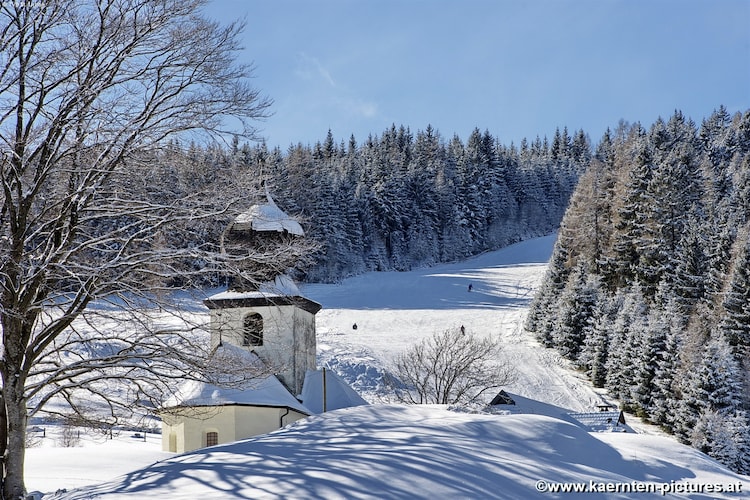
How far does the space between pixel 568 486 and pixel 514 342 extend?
44.9 metres

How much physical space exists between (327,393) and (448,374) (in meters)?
10.6

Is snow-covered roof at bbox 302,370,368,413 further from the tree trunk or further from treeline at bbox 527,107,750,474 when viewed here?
treeline at bbox 527,107,750,474

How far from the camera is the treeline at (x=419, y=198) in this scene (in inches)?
3231

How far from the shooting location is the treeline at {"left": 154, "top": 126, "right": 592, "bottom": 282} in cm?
8207

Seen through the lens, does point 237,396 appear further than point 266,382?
No

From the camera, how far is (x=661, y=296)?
50531 mm

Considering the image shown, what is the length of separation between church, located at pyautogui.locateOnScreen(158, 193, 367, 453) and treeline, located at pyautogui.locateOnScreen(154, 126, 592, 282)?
38.4 meters

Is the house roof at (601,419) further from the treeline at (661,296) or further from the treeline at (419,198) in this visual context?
the treeline at (419,198)

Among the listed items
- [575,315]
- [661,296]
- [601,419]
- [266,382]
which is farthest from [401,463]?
[661,296]

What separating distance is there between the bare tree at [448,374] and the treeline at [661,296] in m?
6.85

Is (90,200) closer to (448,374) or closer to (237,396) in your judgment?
(237,396)

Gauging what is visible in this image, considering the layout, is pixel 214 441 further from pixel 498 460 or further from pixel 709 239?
pixel 709 239

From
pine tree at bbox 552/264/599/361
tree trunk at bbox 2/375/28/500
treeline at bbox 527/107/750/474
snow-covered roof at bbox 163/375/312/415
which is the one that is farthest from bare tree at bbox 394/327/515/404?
tree trunk at bbox 2/375/28/500

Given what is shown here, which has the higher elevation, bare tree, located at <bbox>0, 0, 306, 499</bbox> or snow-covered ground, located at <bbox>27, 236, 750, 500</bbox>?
bare tree, located at <bbox>0, 0, 306, 499</bbox>
